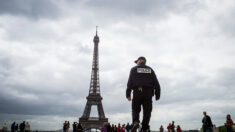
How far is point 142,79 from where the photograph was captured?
5395 millimetres

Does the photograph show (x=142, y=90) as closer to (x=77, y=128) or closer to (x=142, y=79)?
(x=142, y=79)

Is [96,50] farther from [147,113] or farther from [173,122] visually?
[147,113]

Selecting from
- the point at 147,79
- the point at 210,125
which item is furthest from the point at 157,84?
the point at 210,125

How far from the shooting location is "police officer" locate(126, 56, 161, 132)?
17.3ft

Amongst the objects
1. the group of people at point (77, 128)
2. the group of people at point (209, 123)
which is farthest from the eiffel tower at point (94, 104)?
the group of people at point (209, 123)

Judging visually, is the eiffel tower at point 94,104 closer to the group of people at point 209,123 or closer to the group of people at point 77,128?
the group of people at point 77,128

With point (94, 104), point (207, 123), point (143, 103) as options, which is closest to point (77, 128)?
point (207, 123)

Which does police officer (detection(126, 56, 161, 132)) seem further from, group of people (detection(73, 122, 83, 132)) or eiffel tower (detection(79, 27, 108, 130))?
eiffel tower (detection(79, 27, 108, 130))

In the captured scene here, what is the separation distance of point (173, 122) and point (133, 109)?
17.9 meters

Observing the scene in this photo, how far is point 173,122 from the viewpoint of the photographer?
21.9m

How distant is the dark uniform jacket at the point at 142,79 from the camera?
5355 millimetres

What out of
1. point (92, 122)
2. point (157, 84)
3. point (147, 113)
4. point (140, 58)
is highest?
point (140, 58)

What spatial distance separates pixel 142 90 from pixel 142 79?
28 cm

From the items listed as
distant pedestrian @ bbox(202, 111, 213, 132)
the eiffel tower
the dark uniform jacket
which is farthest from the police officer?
the eiffel tower
